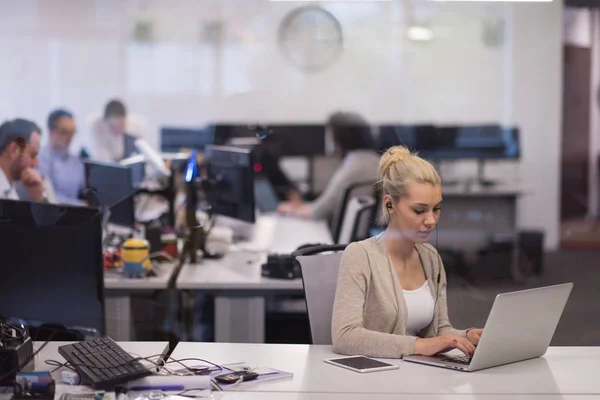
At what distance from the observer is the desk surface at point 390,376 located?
205cm

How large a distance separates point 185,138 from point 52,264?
493cm

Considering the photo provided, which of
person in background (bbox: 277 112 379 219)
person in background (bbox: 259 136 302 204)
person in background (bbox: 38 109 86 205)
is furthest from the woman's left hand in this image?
person in background (bbox: 259 136 302 204)

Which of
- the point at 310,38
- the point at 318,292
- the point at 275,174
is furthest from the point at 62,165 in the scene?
the point at 318,292

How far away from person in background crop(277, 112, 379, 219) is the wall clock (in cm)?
112

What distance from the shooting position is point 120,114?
6.96 m

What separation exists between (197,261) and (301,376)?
187cm

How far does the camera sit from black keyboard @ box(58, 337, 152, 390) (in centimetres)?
202

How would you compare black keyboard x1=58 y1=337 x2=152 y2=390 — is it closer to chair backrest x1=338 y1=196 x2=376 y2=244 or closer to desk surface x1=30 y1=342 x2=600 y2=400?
desk surface x1=30 y1=342 x2=600 y2=400

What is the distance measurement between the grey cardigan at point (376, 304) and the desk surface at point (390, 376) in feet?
0.23

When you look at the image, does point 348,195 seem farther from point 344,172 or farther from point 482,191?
point 482,191

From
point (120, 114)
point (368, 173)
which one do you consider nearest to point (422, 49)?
point (368, 173)

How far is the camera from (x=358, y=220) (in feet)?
14.1

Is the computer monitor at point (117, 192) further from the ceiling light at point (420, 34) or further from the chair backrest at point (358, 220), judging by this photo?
the ceiling light at point (420, 34)

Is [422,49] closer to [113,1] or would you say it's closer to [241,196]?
[113,1]
